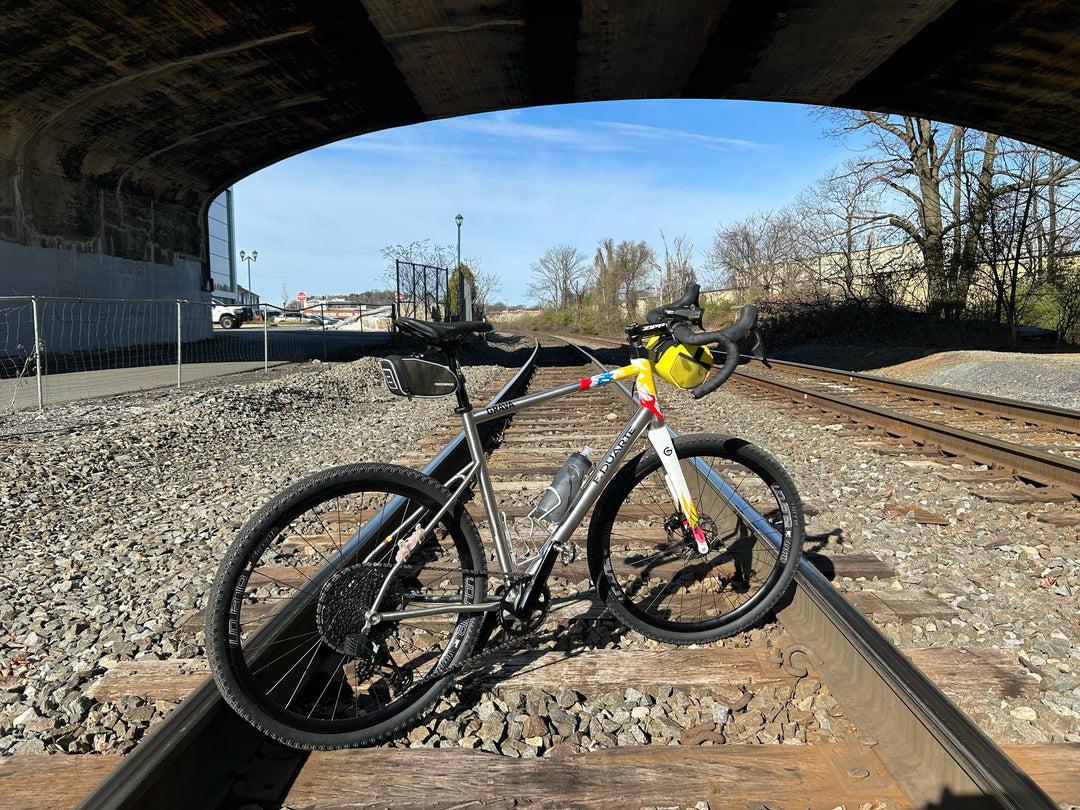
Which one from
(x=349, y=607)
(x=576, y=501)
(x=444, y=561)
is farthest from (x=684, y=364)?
(x=349, y=607)

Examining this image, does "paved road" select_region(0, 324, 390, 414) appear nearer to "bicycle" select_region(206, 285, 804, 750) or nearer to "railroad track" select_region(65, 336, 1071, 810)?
"bicycle" select_region(206, 285, 804, 750)

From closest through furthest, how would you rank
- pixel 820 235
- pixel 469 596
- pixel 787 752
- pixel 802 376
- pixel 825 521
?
pixel 787 752 < pixel 469 596 < pixel 825 521 < pixel 802 376 < pixel 820 235

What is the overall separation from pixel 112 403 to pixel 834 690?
9324 mm

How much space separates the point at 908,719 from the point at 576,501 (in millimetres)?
1116

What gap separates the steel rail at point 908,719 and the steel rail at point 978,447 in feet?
11.1

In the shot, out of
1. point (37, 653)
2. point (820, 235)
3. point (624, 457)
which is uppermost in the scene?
point (820, 235)

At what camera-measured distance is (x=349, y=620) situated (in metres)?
2.09

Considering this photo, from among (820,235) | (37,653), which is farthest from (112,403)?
(820,235)

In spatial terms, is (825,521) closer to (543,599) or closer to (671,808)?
(543,599)

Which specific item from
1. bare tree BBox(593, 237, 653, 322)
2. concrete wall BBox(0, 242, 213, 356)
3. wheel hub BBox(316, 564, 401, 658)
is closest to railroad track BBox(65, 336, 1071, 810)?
wheel hub BBox(316, 564, 401, 658)

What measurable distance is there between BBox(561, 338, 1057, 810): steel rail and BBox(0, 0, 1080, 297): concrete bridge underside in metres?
11.3

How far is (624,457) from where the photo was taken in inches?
99.9

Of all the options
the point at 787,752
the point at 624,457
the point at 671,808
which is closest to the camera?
the point at 671,808

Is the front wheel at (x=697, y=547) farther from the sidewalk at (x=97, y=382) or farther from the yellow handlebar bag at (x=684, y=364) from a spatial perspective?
the sidewalk at (x=97, y=382)
